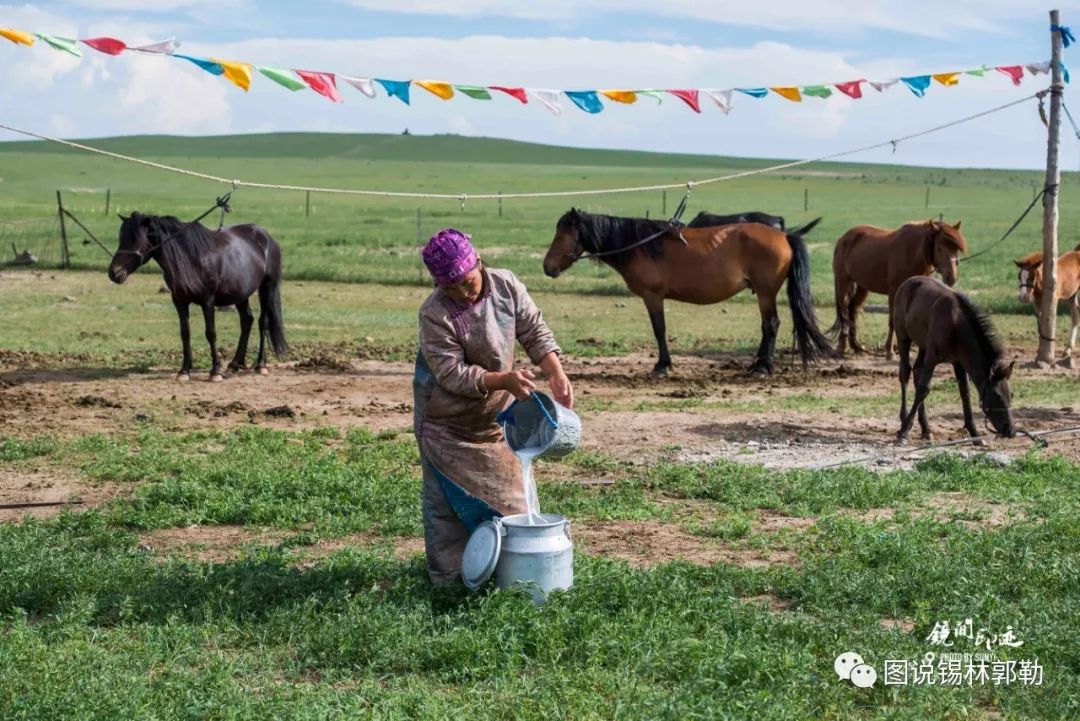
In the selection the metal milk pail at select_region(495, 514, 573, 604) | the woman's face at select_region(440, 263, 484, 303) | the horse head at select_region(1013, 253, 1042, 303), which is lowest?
the metal milk pail at select_region(495, 514, 573, 604)

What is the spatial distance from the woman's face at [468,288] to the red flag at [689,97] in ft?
32.7

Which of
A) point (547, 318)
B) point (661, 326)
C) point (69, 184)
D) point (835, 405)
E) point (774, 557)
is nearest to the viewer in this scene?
point (774, 557)

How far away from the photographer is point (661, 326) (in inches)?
581

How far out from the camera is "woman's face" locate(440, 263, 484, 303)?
5.59 metres

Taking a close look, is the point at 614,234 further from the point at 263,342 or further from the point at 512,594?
the point at 512,594

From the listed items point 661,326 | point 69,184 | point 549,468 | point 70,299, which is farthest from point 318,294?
point 69,184

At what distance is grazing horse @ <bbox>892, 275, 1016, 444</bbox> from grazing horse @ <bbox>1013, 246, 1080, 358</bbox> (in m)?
6.01

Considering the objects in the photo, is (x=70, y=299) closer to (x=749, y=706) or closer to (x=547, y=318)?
(x=547, y=318)

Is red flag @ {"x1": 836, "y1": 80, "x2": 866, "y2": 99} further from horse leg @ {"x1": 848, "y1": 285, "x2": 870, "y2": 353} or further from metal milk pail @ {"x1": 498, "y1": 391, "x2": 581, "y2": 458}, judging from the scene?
metal milk pail @ {"x1": 498, "y1": 391, "x2": 581, "y2": 458}

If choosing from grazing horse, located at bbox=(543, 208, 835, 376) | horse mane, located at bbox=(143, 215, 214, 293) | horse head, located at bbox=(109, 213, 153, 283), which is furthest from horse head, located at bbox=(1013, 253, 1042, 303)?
horse head, located at bbox=(109, 213, 153, 283)

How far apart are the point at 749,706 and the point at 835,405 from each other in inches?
316

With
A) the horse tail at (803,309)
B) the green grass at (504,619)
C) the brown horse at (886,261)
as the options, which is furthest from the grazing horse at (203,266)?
the brown horse at (886,261)

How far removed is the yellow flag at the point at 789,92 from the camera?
15266mm

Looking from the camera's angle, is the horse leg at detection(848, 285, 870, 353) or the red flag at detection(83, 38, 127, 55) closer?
the red flag at detection(83, 38, 127, 55)
